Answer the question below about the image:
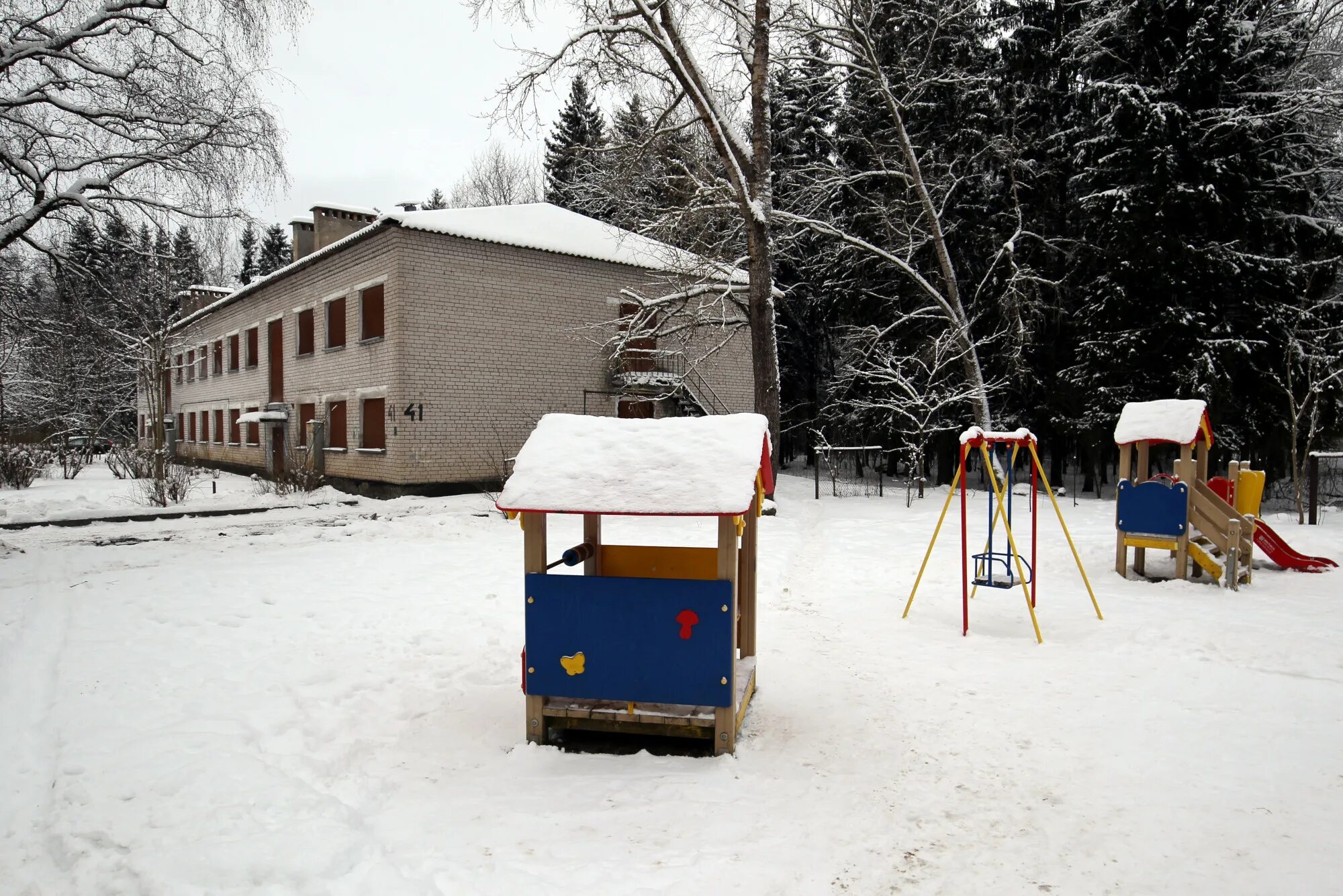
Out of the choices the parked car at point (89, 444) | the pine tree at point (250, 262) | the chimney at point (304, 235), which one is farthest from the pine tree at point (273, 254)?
the chimney at point (304, 235)

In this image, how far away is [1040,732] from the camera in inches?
194

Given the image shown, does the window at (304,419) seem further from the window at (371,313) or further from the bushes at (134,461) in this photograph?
the window at (371,313)

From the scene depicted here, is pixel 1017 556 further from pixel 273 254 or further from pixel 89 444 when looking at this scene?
pixel 273 254

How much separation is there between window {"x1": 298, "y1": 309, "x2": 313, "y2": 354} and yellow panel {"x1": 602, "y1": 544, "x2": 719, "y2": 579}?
20.6m

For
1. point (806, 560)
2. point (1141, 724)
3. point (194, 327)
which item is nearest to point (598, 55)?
point (806, 560)

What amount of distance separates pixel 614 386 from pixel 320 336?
862cm

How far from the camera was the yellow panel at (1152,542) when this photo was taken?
30.8ft

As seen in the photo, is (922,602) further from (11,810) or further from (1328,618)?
(11,810)

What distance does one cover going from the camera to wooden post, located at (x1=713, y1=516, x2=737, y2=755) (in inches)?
176

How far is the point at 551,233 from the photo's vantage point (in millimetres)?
21250

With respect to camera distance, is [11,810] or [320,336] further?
[320,336]

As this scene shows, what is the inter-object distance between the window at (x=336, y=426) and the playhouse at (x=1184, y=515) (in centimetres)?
1812

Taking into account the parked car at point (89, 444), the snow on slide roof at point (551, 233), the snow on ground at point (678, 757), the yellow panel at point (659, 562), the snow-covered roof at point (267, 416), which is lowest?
the snow on ground at point (678, 757)

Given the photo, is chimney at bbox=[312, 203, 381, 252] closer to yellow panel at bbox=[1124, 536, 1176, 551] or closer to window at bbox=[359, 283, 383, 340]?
window at bbox=[359, 283, 383, 340]
